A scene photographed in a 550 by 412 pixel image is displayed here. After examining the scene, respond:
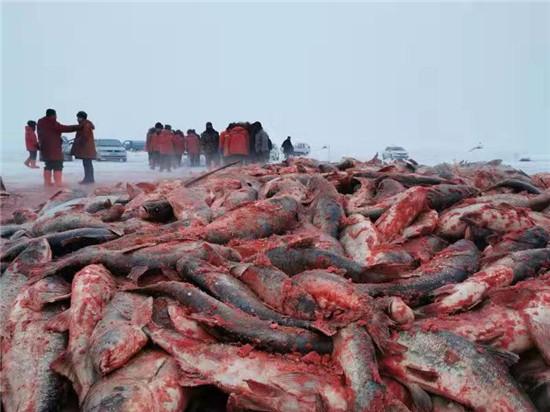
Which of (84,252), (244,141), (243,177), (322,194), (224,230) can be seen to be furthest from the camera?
(244,141)

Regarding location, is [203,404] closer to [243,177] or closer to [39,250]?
[39,250]

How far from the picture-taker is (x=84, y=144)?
1428 centimetres

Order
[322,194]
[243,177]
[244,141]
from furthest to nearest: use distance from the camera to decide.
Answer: [244,141]
[243,177]
[322,194]

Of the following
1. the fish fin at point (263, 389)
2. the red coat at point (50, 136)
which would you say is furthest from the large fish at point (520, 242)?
the red coat at point (50, 136)

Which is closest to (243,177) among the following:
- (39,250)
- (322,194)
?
(322,194)

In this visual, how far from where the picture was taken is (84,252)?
15.4 ft

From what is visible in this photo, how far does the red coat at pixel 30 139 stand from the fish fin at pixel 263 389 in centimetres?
1484

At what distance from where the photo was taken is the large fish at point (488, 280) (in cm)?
402

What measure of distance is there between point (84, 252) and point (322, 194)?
282 cm

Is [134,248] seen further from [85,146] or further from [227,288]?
[85,146]

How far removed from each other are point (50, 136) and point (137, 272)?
1048 centimetres

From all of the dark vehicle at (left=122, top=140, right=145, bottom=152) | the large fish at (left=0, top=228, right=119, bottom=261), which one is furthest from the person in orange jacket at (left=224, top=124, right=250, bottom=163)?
the dark vehicle at (left=122, top=140, right=145, bottom=152)

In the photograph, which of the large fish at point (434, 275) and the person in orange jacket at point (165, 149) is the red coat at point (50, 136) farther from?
the large fish at point (434, 275)

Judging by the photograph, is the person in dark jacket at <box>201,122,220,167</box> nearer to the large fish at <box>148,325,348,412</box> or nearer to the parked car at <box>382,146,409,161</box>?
the parked car at <box>382,146,409,161</box>
